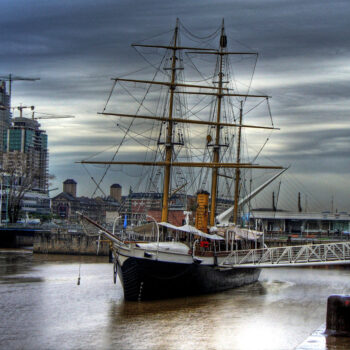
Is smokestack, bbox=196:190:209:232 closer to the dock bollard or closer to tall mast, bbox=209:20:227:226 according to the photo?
tall mast, bbox=209:20:227:226

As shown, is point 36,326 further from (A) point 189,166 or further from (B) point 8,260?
(B) point 8,260

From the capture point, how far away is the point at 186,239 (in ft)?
170

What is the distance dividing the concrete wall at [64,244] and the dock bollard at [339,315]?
75090 millimetres

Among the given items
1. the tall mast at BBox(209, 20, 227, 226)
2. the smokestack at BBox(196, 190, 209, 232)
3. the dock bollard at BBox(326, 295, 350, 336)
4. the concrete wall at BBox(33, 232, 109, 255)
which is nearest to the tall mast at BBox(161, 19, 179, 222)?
the smokestack at BBox(196, 190, 209, 232)

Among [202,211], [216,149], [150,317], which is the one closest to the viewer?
[150,317]

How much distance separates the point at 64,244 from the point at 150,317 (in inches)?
2690

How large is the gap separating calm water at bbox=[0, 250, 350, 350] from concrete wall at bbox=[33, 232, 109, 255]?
41.2 metres

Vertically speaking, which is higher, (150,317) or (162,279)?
(162,279)

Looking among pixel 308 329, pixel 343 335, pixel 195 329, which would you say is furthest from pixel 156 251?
pixel 343 335

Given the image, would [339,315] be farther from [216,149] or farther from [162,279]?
[216,149]

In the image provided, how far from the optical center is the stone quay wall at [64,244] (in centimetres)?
10319

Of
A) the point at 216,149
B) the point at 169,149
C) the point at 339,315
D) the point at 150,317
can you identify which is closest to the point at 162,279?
the point at 150,317

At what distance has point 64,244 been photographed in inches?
4109

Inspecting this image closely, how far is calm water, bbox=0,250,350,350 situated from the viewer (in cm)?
3130
